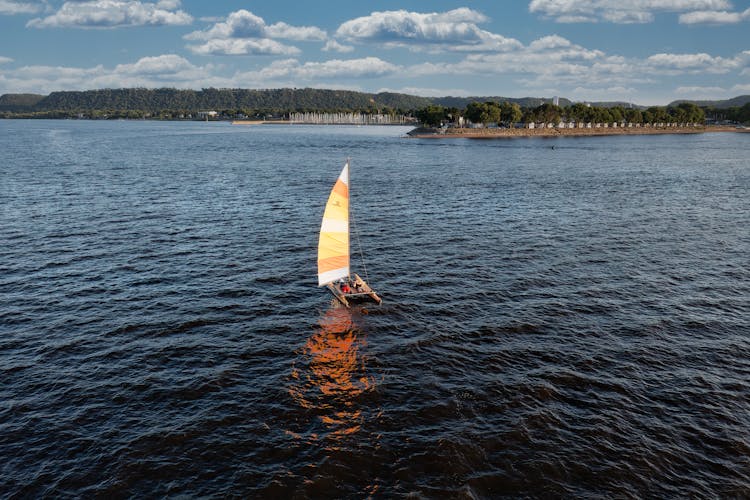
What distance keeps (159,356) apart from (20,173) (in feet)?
404

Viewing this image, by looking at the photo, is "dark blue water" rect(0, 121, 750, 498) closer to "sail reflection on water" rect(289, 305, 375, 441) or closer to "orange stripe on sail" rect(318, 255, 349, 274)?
"sail reflection on water" rect(289, 305, 375, 441)

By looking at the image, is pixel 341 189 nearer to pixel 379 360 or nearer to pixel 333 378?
pixel 379 360

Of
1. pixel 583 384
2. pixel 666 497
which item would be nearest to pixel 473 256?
pixel 583 384

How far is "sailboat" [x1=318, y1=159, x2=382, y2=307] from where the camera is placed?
48.8m

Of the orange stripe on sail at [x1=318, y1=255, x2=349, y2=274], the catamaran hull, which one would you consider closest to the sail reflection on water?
the catamaran hull

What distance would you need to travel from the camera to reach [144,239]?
230 feet

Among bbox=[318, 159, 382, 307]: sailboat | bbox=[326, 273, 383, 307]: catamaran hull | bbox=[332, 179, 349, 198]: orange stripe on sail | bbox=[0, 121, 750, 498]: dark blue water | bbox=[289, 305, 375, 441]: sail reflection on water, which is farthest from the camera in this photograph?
bbox=[318, 159, 382, 307]: sailboat

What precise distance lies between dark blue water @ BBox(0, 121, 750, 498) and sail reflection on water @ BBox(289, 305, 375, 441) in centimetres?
19

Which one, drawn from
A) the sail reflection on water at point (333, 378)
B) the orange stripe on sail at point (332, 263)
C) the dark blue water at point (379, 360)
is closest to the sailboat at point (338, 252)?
the orange stripe on sail at point (332, 263)

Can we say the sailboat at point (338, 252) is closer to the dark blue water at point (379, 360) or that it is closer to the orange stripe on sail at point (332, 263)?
the orange stripe on sail at point (332, 263)

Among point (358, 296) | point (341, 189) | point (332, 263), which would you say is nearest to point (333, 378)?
point (358, 296)

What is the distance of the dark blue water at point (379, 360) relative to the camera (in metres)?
27.9

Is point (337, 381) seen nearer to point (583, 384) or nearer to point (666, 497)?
point (583, 384)

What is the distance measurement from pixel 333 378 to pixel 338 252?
16.8m
